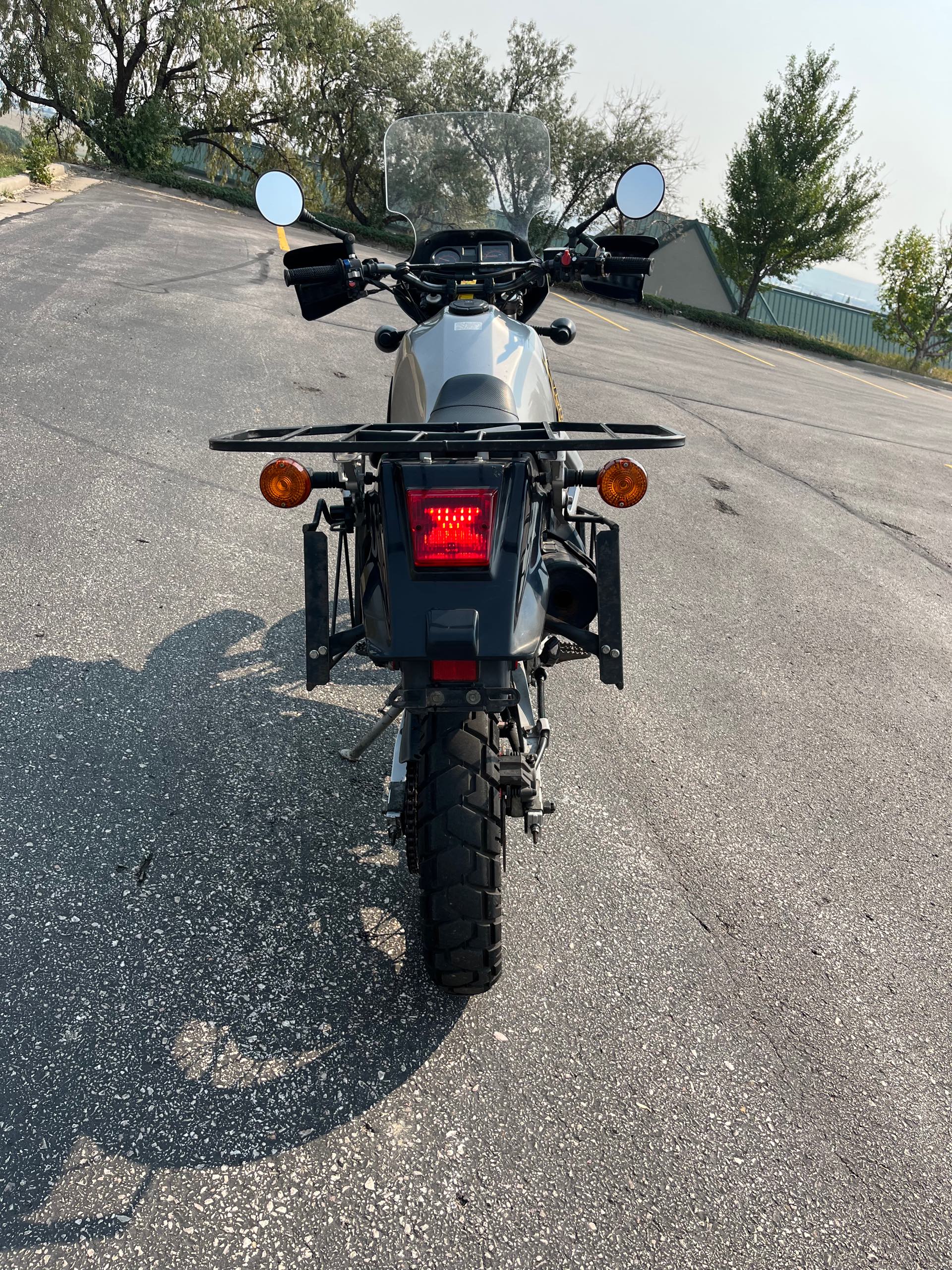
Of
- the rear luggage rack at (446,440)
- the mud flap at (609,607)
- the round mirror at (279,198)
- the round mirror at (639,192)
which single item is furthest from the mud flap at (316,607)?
the round mirror at (639,192)

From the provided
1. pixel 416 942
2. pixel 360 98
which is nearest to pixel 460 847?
pixel 416 942

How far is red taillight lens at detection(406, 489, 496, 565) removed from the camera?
224cm

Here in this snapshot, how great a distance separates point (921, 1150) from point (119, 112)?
2956cm

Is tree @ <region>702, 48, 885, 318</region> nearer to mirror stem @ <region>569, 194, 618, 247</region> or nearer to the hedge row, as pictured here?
the hedge row

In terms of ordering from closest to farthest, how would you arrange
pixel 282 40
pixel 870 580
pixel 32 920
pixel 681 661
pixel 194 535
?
pixel 32 920 < pixel 681 661 < pixel 194 535 < pixel 870 580 < pixel 282 40

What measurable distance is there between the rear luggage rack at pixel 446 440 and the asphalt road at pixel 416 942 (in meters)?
1.37

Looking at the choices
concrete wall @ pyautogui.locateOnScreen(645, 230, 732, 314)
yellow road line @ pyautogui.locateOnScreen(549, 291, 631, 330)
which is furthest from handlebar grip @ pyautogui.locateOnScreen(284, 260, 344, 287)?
concrete wall @ pyautogui.locateOnScreen(645, 230, 732, 314)

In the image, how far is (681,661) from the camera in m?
4.77

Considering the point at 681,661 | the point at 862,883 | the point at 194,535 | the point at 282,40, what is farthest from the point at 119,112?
the point at 862,883

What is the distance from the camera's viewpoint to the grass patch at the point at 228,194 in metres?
23.9

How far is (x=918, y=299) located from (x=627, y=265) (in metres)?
29.4

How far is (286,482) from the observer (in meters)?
2.50

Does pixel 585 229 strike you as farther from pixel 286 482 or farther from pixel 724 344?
pixel 724 344

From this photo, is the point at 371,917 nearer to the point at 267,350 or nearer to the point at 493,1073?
the point at 493,1073
